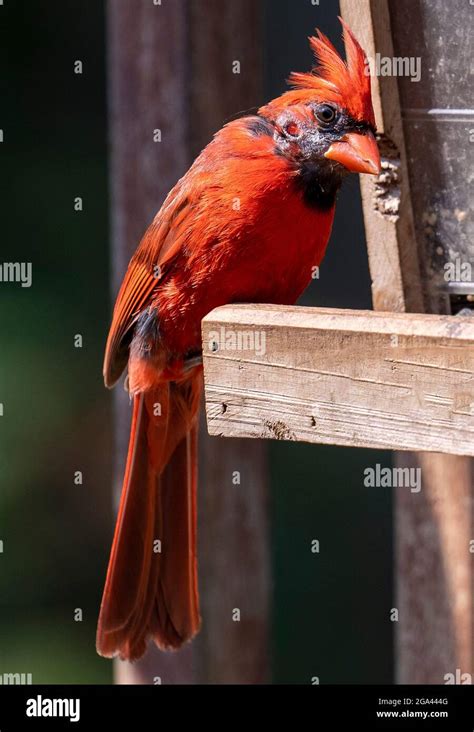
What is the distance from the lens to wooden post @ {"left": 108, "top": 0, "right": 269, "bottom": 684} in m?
3.05

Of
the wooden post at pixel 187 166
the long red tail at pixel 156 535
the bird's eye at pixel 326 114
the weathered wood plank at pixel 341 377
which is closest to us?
the weathered wood plank at pixel 341 377

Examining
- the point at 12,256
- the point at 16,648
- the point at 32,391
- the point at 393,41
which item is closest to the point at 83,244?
the point at 12,256

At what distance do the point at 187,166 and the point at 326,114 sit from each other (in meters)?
0.69

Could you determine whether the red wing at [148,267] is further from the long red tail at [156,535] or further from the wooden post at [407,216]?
the wooden post at [407,216]

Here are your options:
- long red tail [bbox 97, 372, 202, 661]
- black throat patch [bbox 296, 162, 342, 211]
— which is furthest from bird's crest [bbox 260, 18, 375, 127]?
long red tail [bbox 97, 372, 202, 661]

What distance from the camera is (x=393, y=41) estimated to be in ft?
7.86

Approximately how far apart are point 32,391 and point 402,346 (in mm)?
2839

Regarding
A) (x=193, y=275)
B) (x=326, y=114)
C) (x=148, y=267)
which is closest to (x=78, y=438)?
(x=148, y=267)

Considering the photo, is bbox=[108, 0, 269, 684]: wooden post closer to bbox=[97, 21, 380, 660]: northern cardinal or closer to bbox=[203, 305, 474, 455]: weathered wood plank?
bbox=[97, 21, 380, 660]: northern cardinal

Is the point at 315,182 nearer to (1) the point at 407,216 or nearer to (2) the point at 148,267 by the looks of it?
(1) the point at 407,216

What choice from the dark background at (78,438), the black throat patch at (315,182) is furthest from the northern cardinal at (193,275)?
the dark background at (78,438)

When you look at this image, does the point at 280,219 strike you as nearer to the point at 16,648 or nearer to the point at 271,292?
the point at 271,292

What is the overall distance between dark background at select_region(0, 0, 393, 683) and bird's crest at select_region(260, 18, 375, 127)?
1789 mm

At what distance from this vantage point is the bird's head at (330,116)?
2324 mm
